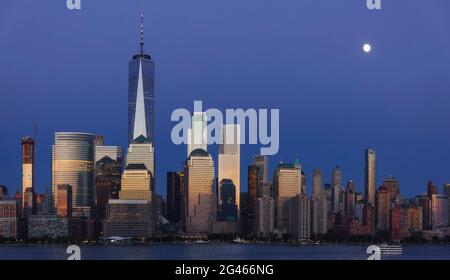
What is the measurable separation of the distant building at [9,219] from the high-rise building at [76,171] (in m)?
1.26

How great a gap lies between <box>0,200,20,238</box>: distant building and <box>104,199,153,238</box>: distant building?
3.66 m

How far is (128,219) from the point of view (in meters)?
30.5

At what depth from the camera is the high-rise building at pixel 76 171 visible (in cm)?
1279

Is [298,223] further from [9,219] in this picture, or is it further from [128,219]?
[9,219]

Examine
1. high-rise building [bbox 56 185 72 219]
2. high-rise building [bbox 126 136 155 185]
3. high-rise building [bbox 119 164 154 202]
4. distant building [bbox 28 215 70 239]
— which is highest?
high-rise building [bbox 126 136 155 185]

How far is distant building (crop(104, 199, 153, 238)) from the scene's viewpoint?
27559mm

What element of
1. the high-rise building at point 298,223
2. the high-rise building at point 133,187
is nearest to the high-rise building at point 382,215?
the high-rise building at point 298,223

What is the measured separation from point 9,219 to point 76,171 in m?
5.68

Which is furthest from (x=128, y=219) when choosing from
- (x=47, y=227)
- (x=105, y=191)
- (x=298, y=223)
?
(x=298, y=223)

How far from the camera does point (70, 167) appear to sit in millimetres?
19094

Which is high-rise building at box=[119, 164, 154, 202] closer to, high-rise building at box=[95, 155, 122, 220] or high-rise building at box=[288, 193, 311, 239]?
high-rise building at box=[95, 155, 122, 220]

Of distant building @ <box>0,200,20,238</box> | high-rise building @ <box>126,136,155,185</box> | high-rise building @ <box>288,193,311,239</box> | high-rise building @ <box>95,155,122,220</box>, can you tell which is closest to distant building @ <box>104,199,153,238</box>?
high-rise building @ <box>95,155,122,220</box>

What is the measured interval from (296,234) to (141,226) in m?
7.75
